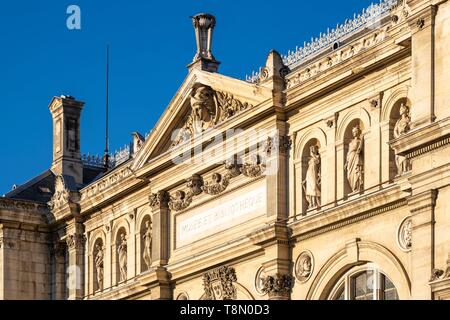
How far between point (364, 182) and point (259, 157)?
5610 mm

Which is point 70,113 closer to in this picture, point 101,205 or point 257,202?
point 101,205

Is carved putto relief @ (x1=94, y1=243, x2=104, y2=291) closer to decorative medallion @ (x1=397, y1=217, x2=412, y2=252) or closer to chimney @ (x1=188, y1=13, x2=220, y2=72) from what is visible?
chimney @ (x1=188, y1=13, x2=220, y2=72)

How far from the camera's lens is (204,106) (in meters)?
54.4

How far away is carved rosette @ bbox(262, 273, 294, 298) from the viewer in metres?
49.5

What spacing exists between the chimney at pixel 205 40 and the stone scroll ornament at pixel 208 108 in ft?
3.37

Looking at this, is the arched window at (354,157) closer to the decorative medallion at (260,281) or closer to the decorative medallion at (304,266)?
the decorative medallion at (304,266)

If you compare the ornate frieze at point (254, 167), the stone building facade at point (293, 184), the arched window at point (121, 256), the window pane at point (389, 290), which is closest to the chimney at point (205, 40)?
the stone building facade at point (293, 184)

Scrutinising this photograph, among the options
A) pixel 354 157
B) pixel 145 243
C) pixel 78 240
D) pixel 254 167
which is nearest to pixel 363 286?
pixel 354 157

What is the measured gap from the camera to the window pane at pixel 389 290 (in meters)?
45.1

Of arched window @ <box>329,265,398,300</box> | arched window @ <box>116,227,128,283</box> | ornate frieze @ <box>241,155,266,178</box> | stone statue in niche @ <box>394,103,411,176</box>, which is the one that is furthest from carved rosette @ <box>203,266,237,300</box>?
stone statue in niche @ <box>394,103,411,176</box>

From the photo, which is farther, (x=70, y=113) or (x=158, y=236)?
(x=70, y=113)
